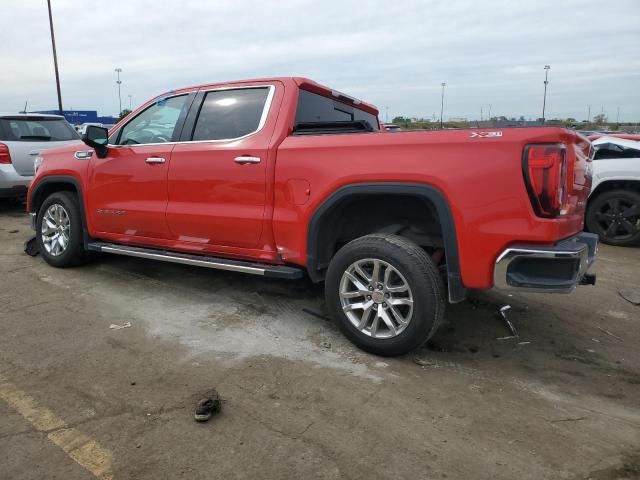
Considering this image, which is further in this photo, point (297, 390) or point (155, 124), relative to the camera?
point (155, 124)

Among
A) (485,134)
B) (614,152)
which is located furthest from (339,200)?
(614,152)

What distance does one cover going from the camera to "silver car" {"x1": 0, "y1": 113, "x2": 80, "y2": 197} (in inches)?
305

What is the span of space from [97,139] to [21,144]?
417 centimetres

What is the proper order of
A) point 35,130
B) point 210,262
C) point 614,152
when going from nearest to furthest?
point 210,262 < point 614,152 < point 35,130

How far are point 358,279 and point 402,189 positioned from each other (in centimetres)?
69

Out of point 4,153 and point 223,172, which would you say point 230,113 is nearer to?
point 223,172

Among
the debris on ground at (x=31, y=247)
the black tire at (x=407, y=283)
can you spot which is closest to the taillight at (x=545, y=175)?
the black tire at (x=407, y=283)

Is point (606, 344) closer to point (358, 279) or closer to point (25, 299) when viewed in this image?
point (358, 279)

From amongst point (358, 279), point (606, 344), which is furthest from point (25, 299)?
point (606, 344)

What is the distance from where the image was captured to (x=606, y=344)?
12.3 ft

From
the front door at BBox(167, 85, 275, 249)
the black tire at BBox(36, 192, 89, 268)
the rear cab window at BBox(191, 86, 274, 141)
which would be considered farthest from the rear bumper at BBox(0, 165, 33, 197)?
the rear cab window at BBox(191, 86, 274, 141)

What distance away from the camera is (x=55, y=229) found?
5.41 m

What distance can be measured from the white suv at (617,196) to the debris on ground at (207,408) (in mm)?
6248

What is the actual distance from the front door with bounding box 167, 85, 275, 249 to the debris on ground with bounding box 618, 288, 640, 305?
3614mm
